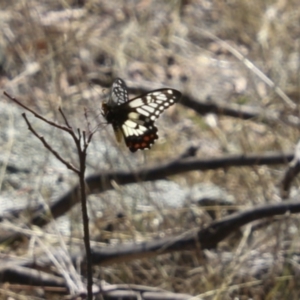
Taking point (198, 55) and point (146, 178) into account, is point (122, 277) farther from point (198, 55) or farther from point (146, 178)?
point (198, 55)

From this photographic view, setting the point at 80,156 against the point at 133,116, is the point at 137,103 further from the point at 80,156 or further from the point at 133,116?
the point at 80,156

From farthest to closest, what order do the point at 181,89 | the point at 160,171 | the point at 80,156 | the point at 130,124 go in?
the point at 181,89 → the point at 160,171 → the point at 130,124 → the point at 80,156

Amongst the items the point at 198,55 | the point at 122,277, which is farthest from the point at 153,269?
the point at 198,55

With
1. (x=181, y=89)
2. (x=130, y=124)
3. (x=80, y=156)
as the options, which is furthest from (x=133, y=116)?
(x=181, y=89)

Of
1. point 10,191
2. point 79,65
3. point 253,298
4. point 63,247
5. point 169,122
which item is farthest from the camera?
point 79,65

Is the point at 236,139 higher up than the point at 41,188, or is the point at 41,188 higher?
the point at 236,139

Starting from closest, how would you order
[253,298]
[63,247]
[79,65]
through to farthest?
[63,247] → [253,298] → [79,65]
